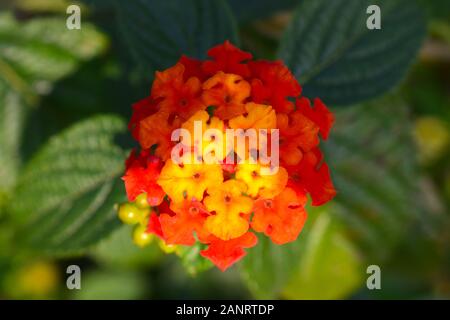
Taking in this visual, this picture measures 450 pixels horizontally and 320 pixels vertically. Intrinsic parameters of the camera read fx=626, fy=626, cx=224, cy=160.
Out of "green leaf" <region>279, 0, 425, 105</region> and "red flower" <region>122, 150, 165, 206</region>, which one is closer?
"red flower" <region>122, 150, 165, 206</region>

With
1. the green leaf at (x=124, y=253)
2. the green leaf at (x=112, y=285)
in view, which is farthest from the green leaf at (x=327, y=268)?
the green leaf at (x=112, y=285)

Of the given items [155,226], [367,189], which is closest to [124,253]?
[367,189]

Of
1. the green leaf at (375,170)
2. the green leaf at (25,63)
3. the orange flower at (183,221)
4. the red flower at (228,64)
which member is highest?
the green leaf at (25,63)

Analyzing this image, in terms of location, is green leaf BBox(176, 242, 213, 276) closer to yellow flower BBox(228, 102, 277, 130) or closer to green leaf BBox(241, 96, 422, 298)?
yellow flower BBox(228, 102, 277, 130)

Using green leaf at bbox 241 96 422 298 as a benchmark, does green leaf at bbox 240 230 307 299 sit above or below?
below

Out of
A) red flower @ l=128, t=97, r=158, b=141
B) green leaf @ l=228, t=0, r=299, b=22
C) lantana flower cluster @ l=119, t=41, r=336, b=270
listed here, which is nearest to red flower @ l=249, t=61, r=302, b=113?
lantana flower cluster @ l=119, t=41, r=336, b=270

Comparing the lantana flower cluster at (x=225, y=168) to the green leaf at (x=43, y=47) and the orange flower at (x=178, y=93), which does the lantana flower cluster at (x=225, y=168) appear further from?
the green leaf at (x=43, y=47)
